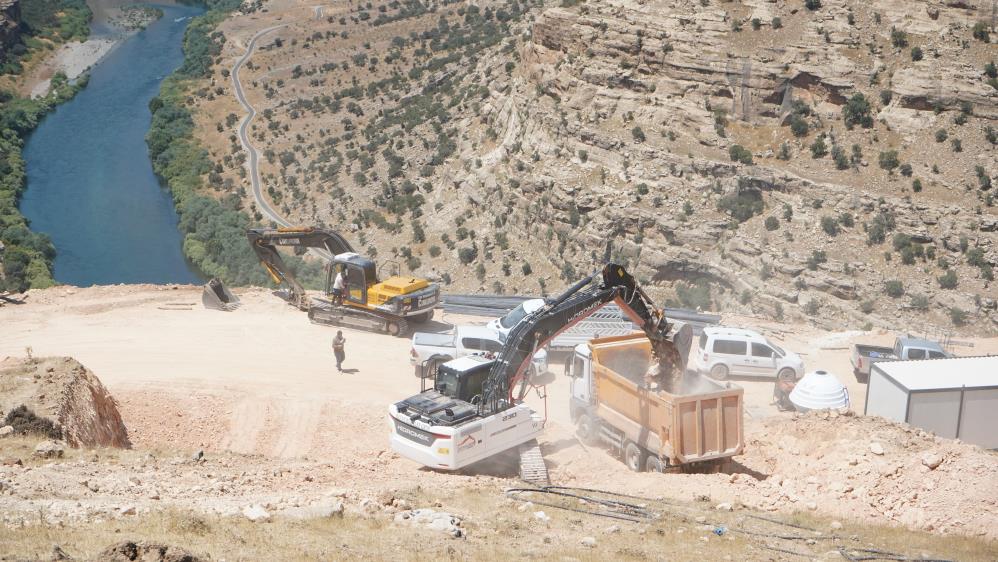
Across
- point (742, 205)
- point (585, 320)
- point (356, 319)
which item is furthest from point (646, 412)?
point (742, 205)

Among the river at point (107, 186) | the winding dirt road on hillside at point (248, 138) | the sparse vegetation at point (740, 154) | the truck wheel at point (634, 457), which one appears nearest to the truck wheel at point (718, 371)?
the truck wheel at point (634, 457)

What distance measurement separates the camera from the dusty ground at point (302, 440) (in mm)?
16734

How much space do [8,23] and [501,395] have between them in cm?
10272

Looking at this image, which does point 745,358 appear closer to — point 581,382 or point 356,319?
point 581,382

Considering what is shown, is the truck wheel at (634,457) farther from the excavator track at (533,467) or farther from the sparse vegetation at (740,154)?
the sparse vegetation at (740,154)

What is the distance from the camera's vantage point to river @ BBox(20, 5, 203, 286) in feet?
206

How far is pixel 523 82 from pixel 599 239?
1336 centimetres

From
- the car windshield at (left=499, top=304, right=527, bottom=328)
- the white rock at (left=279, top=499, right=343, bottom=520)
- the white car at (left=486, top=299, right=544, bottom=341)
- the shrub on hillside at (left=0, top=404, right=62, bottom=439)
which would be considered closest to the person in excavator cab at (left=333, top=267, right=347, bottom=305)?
the white car at (left=486, top=299, right=544, bottom=341)

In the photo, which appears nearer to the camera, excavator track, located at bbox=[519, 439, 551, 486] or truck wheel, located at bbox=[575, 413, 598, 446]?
excavator track, located at bbox=[519, 439, 551, 486]

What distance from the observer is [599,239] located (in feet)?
146

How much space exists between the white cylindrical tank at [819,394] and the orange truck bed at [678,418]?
4004 millimetres

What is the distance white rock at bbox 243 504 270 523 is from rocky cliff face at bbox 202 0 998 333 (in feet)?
90.4

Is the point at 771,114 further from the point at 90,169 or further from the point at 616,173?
the point at 90,169

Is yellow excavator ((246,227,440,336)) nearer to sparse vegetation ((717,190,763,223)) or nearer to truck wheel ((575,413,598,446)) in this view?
truck wheel ((575,413,598,446))
